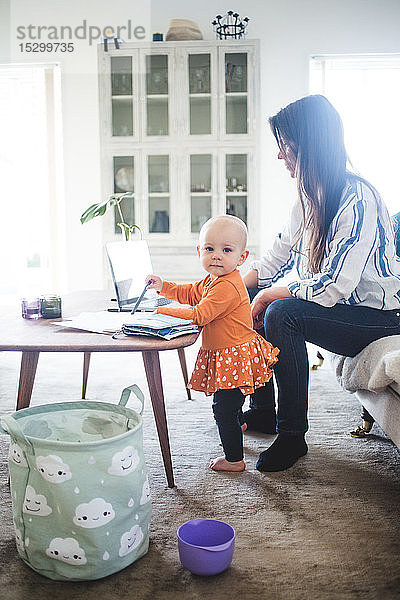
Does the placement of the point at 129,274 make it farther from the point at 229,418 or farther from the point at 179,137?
the point at 179,137

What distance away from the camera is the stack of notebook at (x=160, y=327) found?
5.85 ft

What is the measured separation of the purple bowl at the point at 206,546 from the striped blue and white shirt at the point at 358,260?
756mm

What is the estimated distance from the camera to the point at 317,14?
4.41 meters

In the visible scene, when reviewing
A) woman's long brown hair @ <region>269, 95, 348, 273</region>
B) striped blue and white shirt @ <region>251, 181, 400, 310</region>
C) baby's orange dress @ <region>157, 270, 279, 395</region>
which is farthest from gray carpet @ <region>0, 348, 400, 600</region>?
woman's long brown hair @ <region>269, 95, 348, 273</region>

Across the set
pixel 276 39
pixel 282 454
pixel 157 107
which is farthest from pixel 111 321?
pixel 276 39

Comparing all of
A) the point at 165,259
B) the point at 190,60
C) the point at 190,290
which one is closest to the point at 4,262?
the point at 165,259

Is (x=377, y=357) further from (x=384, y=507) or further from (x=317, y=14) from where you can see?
(x=317, y=14)

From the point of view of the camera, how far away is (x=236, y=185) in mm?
4254

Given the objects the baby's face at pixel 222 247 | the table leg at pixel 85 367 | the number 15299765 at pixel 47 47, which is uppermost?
the number 15299765 at pixel 47 47

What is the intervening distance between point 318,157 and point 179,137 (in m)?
2.32

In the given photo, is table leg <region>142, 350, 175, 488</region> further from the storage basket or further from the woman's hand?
the woman's hand

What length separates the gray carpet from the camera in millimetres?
1391

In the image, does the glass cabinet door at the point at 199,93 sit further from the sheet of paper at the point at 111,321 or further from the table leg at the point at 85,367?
the sheet of paper at the point at 111,321

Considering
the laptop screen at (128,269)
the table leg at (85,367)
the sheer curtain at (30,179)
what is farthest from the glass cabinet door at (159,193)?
the laptop screen at (128,269)
